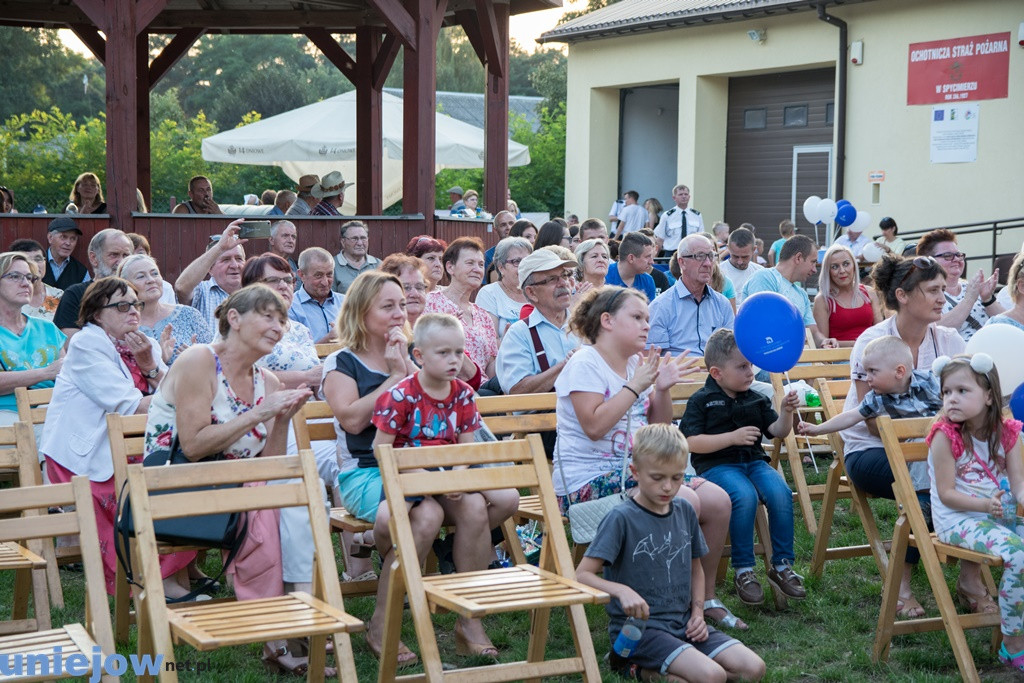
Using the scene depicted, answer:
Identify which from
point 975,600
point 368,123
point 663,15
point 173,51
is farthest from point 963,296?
point 663,15

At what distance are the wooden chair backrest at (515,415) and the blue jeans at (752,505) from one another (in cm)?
77

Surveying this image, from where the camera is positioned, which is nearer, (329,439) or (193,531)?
(193,531)

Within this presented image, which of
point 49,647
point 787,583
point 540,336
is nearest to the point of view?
point 49,647

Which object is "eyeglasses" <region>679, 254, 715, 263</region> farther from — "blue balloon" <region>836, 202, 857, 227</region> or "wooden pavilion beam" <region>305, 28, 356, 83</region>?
"blue balloon" <region>836, 202, 857, 227</region>

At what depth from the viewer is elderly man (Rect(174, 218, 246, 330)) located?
294 inches

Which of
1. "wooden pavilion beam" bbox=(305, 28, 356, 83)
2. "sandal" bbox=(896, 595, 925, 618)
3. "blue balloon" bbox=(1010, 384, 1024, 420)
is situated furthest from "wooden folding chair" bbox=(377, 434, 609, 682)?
"wooden pavilion beam" bbox=(305, 28, 356, 83)

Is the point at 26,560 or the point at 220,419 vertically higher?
the point at 220,419

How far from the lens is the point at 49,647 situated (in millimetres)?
3643

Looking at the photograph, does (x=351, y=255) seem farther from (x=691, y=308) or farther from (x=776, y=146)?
(x=776, y=146)

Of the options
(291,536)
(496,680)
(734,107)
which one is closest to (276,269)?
(291,536)

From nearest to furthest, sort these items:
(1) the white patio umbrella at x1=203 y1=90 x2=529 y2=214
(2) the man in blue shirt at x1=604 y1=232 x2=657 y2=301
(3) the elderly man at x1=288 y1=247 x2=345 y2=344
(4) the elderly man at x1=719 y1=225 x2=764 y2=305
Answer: (3) the elderly man at x1=288 y1=247 x2=345 y2=344
(2) the man in blue shirt at x1=604 y1=232 x2=657 y2=301
(4) the elderly man at x1=719 y1=225 x2=764 y2=305
(1) the white patio umbrella at x1=203 y1=90 x2=529 y2=214

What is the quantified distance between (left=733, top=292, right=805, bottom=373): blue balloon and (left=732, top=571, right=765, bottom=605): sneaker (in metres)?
0.92

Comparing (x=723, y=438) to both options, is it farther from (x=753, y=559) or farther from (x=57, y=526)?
(x=57, y=526)

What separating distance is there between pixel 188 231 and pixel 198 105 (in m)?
51.4
